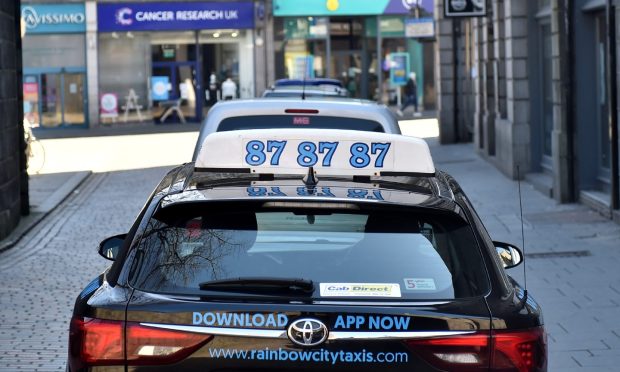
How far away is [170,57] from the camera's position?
44.8 metres

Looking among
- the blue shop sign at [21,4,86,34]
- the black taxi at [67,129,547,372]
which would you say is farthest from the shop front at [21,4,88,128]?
the black taxi at [67,129,547,372]

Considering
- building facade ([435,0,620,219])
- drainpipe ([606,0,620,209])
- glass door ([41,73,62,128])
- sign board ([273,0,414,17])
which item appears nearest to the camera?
drainpipe ([606,0,620,209])

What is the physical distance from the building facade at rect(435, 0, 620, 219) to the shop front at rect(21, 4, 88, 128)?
55.3 feet

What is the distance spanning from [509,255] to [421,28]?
26.9 meters

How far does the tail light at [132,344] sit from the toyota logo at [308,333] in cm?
26

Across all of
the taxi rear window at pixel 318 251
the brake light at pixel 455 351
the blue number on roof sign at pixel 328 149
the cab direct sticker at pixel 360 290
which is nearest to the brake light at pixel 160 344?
the taxi rear window at pixel 318 251

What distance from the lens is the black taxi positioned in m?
3.94

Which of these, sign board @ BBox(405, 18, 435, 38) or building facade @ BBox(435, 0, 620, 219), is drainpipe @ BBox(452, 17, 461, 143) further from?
sign board @ BBox(405, 18, 435, 38)

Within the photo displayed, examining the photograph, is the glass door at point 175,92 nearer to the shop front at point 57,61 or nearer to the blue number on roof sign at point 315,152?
the shop front at point 57,61

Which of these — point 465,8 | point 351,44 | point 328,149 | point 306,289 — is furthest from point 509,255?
point 351,44

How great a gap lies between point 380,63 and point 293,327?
4369cm

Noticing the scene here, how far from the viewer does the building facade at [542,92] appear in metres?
16.5

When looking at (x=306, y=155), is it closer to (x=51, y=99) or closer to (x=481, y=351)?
(x=481, y=351)

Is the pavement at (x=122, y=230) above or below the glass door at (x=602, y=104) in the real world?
below
